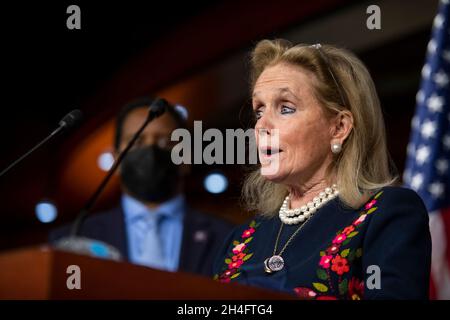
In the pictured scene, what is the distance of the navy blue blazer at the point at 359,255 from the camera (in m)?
1.55

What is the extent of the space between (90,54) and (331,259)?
12.7 ft

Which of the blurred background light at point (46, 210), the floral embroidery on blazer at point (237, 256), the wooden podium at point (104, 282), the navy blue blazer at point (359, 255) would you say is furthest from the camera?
the blurred background light at point (46, 210)

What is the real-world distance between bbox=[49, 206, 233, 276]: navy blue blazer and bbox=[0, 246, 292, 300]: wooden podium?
207 centimetres

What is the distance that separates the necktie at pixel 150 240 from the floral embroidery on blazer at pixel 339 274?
1.66 meters

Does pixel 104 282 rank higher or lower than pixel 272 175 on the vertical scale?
lower

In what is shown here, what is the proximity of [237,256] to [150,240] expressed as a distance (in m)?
1.45

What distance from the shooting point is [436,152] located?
9.57ft

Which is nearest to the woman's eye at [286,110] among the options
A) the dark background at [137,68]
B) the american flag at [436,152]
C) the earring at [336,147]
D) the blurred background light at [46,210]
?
the earring at [336,147]

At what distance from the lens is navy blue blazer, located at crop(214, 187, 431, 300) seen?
1554mm

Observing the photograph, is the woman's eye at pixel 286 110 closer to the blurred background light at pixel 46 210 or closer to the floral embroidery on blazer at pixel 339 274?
the floral embroidery on blazer at pixel 339 274

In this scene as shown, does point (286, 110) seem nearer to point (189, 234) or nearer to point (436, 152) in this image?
point (436, 152)

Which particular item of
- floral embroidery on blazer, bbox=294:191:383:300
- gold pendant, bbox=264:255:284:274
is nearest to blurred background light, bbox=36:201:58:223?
gold pendant, bbox=264:255:284:274

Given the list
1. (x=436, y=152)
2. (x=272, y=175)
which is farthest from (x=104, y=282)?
(x=436, y=152)

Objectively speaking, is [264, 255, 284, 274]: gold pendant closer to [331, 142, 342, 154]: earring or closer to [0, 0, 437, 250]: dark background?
[331, 142, 342, 154]: earring
